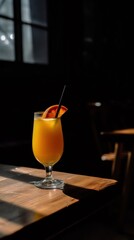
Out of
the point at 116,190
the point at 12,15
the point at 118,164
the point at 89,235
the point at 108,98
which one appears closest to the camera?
the point at 116,190

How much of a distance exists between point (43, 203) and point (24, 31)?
7.46 ft

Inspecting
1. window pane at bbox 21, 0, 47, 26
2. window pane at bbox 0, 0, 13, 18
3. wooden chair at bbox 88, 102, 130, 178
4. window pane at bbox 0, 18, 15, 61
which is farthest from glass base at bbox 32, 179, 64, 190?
window pane at bbox 21, 0, 47, 26

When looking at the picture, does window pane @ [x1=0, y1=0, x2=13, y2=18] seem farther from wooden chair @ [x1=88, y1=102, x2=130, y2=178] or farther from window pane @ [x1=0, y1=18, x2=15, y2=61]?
wooden chair @ [x1=88, y1=102, x2=130, y2=178]

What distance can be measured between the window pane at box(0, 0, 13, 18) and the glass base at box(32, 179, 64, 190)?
1.96 m

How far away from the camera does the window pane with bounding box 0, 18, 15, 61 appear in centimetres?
263

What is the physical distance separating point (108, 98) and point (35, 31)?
126cm

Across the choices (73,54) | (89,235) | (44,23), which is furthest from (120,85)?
(89,235)

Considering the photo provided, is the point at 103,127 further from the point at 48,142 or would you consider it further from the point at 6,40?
the point at 48,142

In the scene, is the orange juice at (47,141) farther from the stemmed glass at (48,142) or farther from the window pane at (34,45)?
the window pane at (34,45)

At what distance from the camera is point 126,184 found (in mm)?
2482

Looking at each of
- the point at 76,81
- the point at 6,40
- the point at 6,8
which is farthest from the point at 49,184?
the point at 76,81

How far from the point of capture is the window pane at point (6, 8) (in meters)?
2.63

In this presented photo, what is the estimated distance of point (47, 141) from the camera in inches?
40.1

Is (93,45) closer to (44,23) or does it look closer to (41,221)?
(44,23)
